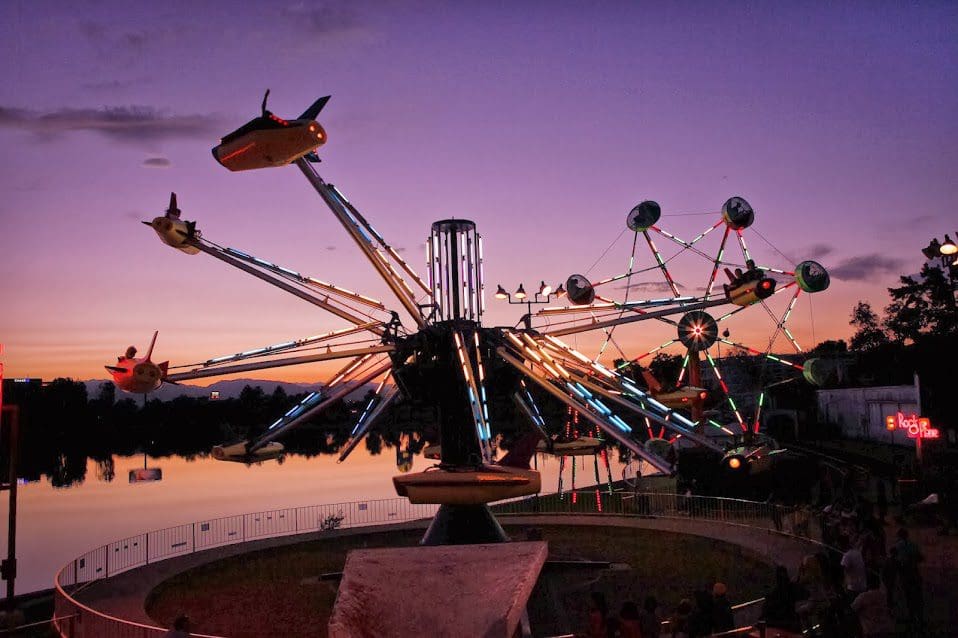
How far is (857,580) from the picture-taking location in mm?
12906

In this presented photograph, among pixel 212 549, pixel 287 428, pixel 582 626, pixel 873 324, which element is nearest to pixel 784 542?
pixel 582 626

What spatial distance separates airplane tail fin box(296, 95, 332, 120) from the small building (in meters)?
34.2

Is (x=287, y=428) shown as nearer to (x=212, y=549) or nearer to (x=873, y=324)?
(x=212, y=549)

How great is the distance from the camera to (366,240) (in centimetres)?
1666

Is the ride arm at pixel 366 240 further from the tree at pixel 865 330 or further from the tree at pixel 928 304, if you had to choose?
the tree at pixel 865 330

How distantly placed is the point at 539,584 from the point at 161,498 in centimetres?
4715

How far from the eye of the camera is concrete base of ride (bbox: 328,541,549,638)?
23.4 feet

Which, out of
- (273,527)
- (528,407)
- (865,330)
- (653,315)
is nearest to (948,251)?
(653,315)

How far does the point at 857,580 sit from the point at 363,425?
1011 centimetres

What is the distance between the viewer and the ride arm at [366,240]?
16281 mm

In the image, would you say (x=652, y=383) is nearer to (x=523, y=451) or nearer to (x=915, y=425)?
(x=523, y=451)

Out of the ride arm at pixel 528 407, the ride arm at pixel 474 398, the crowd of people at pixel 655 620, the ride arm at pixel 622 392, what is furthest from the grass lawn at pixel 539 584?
the crowd of people at pixel 655 620

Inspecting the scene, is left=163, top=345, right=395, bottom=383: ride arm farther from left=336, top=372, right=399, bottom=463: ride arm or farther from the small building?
the small building

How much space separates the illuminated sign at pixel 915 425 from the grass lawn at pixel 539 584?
11.1 meters
